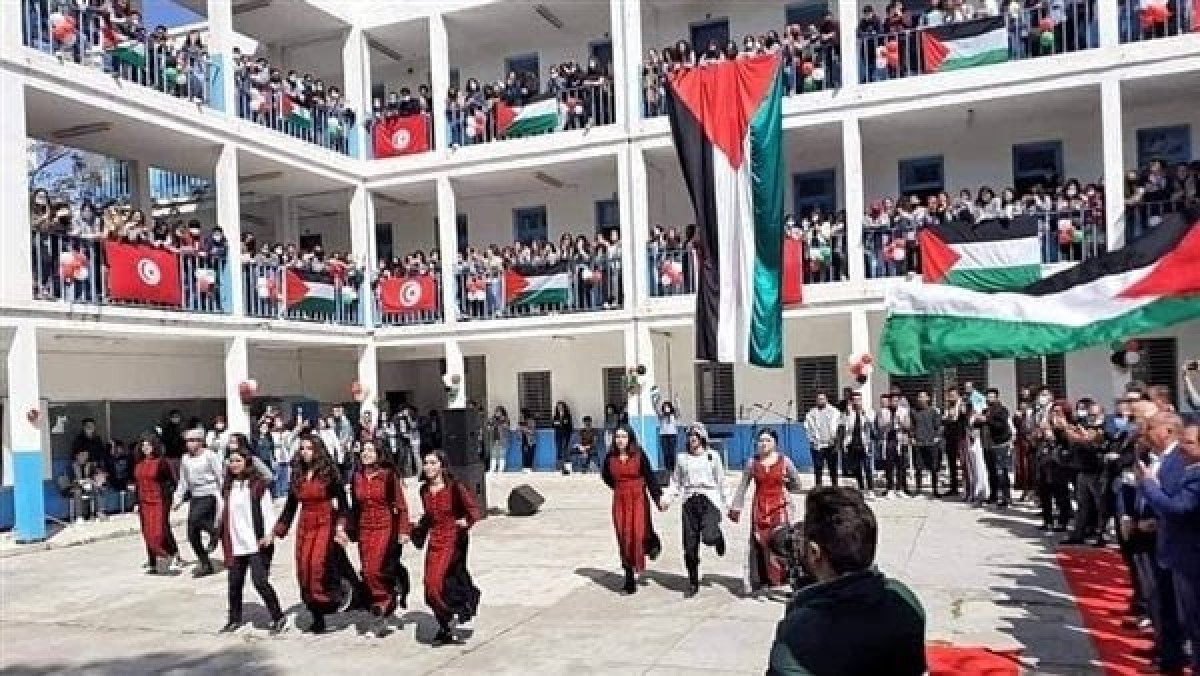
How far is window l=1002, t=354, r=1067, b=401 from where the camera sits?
1912 cm

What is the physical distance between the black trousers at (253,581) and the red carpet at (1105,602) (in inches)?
257

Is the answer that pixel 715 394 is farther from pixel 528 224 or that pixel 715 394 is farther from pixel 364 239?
pixel 364 239

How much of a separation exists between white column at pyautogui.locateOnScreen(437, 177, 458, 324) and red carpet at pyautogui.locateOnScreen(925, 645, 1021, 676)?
15.8 metres

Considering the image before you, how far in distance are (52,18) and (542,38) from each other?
10.9 metres

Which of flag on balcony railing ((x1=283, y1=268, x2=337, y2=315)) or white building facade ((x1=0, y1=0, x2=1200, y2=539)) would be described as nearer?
white building facade ((x1=0, y1=0, x2=1200, y2=539))

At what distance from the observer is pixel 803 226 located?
19.0 metres

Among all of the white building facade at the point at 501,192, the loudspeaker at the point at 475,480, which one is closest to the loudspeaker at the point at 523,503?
the loudspeaker at the point at 475,480

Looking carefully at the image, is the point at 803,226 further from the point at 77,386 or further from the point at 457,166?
the point at 77,386

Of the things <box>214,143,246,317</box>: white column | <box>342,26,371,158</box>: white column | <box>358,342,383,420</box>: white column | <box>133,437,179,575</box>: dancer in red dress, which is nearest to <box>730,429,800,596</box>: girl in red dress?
<box>133,437,179,575</box>: dancer in red dress

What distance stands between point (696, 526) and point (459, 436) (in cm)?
618

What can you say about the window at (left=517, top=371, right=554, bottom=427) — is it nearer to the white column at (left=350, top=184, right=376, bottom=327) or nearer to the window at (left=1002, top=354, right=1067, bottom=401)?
the white column at (left=350, top=184, right=376, bottom=327)

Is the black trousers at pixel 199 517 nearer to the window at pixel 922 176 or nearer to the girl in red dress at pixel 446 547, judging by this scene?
the girl in red dress at pixel 446 547

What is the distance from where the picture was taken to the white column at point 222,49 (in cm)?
1903

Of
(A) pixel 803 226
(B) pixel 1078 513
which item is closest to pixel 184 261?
(A) pixel 803 226
